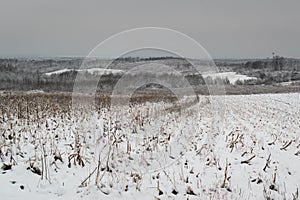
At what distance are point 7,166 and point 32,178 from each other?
652 millimetres

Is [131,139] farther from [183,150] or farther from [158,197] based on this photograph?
[158,197]

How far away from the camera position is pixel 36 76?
69.0 metres

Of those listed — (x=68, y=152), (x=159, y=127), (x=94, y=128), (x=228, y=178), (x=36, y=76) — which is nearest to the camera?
(x=228, y=178)

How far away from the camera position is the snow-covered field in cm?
505

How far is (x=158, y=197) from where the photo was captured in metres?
5.00

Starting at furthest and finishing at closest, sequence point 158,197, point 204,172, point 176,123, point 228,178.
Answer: point 176,123
point 204,172
point 228,178
point 158,197

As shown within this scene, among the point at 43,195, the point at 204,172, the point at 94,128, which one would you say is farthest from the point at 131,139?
the point at 43,195

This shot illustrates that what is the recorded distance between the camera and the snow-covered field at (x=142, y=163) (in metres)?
5.05

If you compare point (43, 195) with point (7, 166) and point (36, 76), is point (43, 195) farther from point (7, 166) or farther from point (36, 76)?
point (36, 76)

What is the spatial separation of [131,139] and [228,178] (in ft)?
12.3

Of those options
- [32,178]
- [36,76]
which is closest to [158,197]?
[32,178]

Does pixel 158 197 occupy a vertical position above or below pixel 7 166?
below

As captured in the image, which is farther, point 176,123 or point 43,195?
point 176,123

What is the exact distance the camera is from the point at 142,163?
6.65 meters
